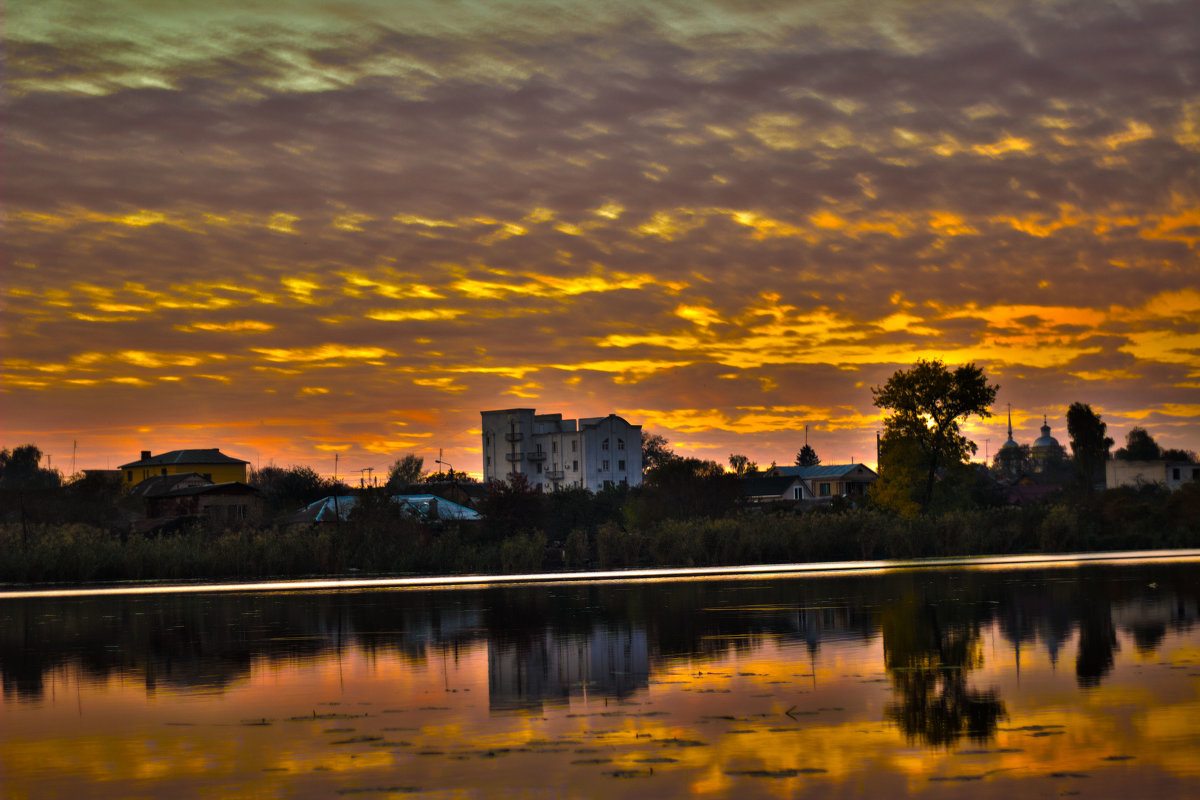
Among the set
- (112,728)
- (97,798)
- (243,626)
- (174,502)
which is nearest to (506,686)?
(112,728)

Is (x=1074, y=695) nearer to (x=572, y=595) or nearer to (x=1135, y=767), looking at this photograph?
(x=1135, y=767)

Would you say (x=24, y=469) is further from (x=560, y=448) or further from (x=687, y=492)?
(x=687, y=492)

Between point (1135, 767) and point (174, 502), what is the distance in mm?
93791

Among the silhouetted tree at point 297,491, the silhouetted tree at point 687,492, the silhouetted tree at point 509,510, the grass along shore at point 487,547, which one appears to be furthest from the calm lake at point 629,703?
the silhouetted tree at point 297,491

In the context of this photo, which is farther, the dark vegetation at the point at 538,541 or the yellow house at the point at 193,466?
the yellow house at the point at 193,466

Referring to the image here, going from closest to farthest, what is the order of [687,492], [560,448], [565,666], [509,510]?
1. [565,666]
2. [509,510]
3. [687,492]
4. [560,448]

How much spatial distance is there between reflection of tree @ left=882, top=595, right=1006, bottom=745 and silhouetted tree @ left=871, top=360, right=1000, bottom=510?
6092 cm

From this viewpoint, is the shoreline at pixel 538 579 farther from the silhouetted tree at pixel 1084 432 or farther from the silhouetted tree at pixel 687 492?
the silhouetted tree at pixel 1084 432

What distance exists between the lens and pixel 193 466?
177 metres

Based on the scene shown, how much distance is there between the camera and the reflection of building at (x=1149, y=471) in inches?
5733

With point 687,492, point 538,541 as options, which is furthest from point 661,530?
point 687,492

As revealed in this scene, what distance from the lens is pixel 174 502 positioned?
9688cm

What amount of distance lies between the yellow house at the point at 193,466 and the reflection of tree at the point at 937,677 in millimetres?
160923

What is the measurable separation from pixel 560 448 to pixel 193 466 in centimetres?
5205
